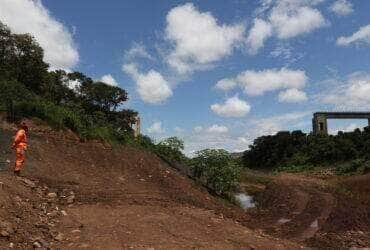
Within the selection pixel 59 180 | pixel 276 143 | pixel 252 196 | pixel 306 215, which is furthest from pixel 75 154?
pixel 276 143

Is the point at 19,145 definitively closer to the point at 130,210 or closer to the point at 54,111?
the point at 130,210

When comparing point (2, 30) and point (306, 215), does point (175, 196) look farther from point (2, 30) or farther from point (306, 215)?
point (2, 30)

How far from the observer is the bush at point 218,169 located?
2270 cm

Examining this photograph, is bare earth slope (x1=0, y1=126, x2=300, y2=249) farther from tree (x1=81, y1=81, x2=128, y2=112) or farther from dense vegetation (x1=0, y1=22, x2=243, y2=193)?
tree (x1=81, y1=81, x2=128, y2=112)

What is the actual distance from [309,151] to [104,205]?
4375cm

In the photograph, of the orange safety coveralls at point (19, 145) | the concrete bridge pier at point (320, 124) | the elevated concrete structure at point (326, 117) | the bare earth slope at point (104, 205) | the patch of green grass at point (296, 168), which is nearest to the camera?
the bare earth slope at point (104, 205)

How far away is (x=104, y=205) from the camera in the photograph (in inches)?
586

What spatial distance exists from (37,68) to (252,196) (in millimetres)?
13692

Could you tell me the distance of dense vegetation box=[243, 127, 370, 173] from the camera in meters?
49.6

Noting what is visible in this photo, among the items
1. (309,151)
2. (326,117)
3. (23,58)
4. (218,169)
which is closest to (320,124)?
(326,117)

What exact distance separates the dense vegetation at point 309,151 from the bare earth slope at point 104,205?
89.7ft

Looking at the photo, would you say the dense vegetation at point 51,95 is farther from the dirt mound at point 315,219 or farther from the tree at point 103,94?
the dirt mound at point 315,219

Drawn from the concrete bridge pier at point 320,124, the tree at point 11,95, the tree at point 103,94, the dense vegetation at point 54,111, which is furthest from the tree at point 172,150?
the concrete bridge pier at point 320,124

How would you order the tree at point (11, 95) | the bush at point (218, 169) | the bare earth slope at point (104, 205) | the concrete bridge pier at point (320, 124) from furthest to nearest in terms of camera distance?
the concrete bridge pier at point (320, 124) → the bush at point (218, 169) → the tree at point (11, 95) → the bare earth slope at point (104, 205)
